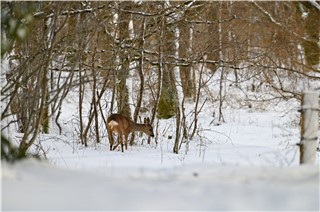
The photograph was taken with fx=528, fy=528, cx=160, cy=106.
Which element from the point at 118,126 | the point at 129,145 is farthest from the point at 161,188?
the point at 129,145

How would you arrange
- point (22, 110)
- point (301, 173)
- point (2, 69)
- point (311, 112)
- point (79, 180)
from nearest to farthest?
1. point (79, 180)
2. point (301, 173)
3. point (311, 112)
4. point (2, 69)
5. point (22, 110)

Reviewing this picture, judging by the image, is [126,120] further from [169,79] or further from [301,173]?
[301,173]

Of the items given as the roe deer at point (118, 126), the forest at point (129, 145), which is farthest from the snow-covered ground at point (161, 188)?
the roe deer at point (118, 126)

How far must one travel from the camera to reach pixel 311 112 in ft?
15.6

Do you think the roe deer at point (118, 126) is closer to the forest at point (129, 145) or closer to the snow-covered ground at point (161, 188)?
the forest at point (129, 145)

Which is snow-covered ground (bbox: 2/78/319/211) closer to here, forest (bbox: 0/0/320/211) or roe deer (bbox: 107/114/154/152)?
forest (bbox: 0/0/320/211)

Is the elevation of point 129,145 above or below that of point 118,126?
below

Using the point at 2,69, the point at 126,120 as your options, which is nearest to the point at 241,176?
the point at 2,69

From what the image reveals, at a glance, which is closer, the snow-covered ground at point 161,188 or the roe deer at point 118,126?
the snow-covered ground at point 161,188

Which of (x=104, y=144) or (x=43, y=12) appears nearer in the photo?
(x=43, y=12)

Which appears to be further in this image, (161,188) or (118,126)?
(118,126)

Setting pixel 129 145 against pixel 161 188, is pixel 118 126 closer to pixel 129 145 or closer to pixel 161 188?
pixel 129 145

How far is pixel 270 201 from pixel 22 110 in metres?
3.85

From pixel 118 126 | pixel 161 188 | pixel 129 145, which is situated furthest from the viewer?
pixel 129 145
